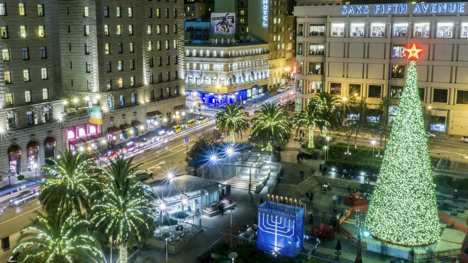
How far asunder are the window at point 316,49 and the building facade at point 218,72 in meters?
27.2

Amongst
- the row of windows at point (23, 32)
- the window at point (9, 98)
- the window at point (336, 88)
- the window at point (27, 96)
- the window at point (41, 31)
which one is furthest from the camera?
the window at point (336, 88)

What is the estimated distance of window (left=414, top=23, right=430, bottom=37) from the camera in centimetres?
9879

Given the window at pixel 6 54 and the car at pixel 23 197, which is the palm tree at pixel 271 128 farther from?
the window at pixel 6 54

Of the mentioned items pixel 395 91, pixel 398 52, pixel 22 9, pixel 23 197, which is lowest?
pixel 23 197

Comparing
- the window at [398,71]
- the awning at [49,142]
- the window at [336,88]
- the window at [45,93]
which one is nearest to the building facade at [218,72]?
the window at [336,88]

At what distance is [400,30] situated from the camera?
10131 cm

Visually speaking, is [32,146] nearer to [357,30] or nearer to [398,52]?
[357,30]

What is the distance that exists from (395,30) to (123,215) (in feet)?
260

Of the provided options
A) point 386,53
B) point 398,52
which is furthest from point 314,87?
point 398,52

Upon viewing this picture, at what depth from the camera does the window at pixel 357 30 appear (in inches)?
4118

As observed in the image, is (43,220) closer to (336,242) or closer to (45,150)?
(336,242)

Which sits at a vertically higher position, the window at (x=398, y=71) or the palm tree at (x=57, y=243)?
the window at (x=398, y=71)

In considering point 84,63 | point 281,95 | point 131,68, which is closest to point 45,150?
point 84,63

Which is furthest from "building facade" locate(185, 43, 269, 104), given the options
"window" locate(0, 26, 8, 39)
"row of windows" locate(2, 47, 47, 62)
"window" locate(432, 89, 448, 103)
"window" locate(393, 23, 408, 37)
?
"window" locate(0, 26, 8, 39)
